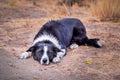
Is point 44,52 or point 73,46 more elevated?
point 44,52

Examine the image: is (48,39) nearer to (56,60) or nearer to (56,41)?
(56,41)

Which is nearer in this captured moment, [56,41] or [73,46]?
[56,41]

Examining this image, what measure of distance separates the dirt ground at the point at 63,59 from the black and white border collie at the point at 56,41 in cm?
16

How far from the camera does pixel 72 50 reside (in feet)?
30.9

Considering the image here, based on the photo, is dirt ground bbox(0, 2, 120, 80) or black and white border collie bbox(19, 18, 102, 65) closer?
dirt ground bbox(0, 2, 120, 80)

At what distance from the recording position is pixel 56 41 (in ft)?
29.9

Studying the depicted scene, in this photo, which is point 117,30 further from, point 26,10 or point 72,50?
point 26,10

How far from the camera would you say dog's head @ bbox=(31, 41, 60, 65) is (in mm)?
8117

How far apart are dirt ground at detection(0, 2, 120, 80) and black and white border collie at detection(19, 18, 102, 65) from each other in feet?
0.52

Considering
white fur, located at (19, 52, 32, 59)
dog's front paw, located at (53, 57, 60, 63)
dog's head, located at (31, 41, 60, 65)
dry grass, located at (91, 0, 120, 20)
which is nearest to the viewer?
dog's head, located at (31, 41, 60, 65)

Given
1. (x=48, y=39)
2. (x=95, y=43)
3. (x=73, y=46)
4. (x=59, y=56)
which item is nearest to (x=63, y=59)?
(x=59, y=56)

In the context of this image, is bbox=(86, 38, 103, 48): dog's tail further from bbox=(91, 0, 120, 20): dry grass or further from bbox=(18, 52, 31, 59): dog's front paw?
bbox=(91, 0, 120, 20): dry grass

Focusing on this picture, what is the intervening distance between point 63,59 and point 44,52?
58 cm

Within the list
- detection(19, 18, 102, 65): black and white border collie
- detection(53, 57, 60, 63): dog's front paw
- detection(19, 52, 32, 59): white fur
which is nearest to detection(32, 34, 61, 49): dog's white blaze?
detection(19, 18, 102, 65): black and white border collie
